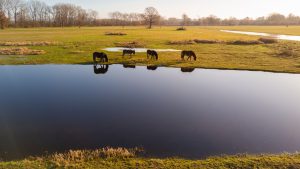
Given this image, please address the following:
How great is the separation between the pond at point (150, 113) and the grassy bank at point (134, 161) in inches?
28.9

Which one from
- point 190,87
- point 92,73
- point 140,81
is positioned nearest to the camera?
point 190,87

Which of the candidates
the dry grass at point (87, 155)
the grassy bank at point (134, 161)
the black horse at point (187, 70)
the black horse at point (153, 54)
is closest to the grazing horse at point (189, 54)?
the black horse at point (153, 54)

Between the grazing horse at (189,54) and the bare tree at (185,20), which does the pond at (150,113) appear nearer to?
Answer: the grazing horse at (189,54)

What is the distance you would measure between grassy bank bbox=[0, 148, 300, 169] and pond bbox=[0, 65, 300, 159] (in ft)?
2.41

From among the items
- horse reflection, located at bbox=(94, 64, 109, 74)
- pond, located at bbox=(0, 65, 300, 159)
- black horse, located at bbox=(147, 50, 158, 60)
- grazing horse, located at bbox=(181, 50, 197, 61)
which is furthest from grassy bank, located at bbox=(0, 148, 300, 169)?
black horse, located at bbox=(147, 50, 158, 60)

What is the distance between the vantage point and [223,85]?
22.8 meters

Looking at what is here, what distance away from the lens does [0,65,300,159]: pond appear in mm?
12180

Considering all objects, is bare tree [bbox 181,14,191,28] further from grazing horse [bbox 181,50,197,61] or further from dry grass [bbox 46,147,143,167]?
dry grass [bbox 46,147,143,167]

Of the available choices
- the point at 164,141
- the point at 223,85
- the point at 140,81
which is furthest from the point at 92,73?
the point at 164,141

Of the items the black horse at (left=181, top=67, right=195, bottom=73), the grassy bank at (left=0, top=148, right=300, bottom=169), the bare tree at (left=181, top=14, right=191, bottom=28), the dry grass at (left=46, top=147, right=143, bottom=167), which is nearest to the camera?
the grassy bank at (left=0, top=148, right=300, bottom=169)

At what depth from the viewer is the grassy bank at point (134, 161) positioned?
400 inches

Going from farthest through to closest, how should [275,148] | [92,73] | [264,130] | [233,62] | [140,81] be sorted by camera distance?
1. [233,62]
2. [92,73]
3. [140,81]
4. [264,130]
5. [275,148]

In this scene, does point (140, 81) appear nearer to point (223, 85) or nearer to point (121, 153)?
point (223, 85)

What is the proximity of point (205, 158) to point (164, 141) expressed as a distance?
6.93ft
